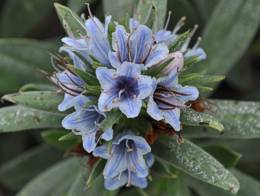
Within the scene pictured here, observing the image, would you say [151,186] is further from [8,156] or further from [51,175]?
[8,156]

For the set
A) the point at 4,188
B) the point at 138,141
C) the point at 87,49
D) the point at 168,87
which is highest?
the point at 87,49

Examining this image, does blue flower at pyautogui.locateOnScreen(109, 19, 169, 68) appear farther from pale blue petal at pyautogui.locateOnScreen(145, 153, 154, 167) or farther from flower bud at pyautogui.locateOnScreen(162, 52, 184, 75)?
pale blue petal at pyautogui.locateOnScreen(145, 153, 154, 167)

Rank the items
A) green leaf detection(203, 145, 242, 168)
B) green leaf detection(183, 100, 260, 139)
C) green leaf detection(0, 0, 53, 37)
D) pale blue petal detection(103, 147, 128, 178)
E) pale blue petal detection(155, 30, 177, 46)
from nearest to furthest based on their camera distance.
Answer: pale blue petal detection(103, 147, 128, 178) → pale blue petal detection(155, 30, 177, 46) → green leaf detection(183, 100, 260, 139) → green leaf detection(203, 145, 242, 168) → green leaf detection(0, 0, 53, 37)

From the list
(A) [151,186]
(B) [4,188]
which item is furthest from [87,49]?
(B) [4,188]

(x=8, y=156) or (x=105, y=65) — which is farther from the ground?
(x=105, y=65)

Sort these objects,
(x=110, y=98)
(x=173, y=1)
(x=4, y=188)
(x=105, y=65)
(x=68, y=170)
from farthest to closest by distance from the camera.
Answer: (x=4, y=188), (x=173, y=1), (x=68, y=170), (x=105, y=65), (x=110, y=98)

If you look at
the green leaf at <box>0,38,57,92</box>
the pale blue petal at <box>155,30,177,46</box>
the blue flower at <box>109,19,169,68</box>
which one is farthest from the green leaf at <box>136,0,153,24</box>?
the green leaf at <box>0,38,57,92</box>
